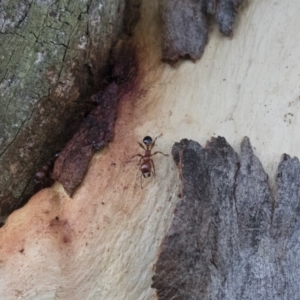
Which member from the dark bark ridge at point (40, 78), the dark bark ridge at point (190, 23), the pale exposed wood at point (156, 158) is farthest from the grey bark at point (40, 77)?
the dark bark ridge at point (190, 23)

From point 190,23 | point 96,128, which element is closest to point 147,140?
point 96,128

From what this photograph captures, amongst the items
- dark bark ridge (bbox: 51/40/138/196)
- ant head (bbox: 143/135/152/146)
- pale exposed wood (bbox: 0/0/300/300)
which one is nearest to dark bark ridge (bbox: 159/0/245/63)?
pale exposed wood (bbox: 0/0/300/300)

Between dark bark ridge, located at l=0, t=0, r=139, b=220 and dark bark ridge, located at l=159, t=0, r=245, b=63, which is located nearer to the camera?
dark bark ridge, located at l=0, t=0, r=139, b=220

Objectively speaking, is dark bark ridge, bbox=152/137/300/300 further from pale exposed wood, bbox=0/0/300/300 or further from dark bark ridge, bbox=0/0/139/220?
dark bark ridge, bbox=0/0/139/220

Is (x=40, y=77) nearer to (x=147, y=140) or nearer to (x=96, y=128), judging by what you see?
(x=96, y=128)

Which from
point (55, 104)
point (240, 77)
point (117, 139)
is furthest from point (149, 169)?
point (240, 77)

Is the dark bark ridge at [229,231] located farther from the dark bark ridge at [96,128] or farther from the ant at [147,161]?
the dark bark ridge at [96,128]
